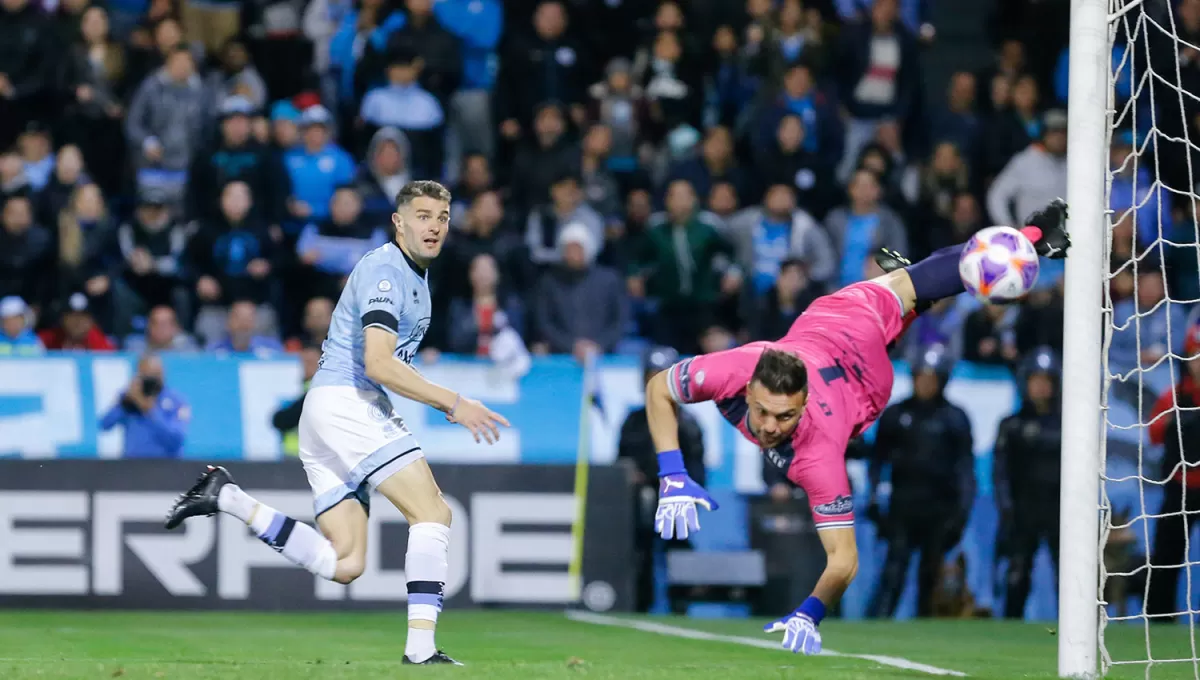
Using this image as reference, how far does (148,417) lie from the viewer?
535 inches

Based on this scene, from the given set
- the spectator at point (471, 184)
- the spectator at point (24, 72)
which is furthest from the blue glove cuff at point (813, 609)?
the spectator at point (24, 72)

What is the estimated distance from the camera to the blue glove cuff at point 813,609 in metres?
7.44

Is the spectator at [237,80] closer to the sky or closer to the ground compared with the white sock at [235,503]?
closer to the sky

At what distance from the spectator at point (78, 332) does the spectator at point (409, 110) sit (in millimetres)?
3364

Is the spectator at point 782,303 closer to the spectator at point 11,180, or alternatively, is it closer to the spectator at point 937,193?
the spectator at point 937,193

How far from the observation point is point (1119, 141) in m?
16.6

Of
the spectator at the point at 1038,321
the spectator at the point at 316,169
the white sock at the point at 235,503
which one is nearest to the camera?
the white sock at the point at 235,503

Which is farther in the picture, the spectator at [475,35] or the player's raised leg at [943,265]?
the spectator at [475,35]

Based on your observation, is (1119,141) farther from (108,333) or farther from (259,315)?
(108,333)

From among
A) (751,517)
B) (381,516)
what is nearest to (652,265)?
(751,517)

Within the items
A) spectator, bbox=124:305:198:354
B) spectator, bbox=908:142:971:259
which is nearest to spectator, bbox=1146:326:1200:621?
spectator, bbox=908:142:971:259

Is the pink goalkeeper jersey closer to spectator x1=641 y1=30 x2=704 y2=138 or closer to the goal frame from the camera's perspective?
the goal frame

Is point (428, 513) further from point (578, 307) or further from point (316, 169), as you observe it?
point (316, 169)

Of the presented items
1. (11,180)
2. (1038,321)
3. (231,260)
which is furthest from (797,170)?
(11,180)
